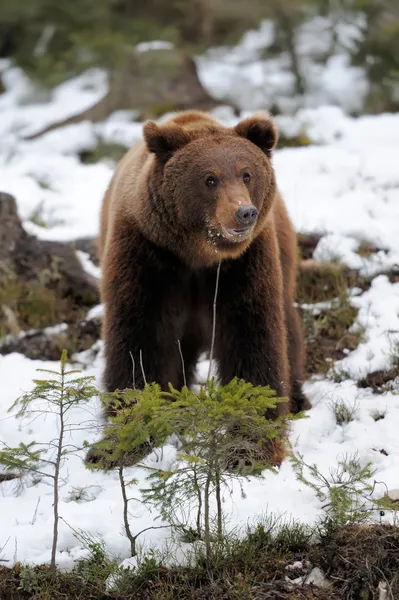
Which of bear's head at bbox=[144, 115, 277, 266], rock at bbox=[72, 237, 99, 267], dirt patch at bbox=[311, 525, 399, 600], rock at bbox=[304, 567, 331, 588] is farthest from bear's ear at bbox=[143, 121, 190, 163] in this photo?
rock at bbox=[72, 237, 99, 267]

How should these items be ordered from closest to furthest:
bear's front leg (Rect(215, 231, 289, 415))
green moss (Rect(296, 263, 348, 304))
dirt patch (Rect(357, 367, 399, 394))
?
bear's front leg (Rect(215, 231, 289, 415)) → dirt patch (Rect(357, 367, 399, 394)) → green moss (Rect(296, 263, 348, 304))

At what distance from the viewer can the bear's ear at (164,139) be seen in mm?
4691

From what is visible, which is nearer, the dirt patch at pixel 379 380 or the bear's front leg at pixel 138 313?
the bear's front leg at pixel 138 313

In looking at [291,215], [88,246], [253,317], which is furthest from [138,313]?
[291,215]

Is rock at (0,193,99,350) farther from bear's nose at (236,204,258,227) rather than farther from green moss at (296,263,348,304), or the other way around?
bear's nose at (236,204,258,227)

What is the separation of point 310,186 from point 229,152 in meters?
4.49

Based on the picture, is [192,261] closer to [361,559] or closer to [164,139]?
[164,139]

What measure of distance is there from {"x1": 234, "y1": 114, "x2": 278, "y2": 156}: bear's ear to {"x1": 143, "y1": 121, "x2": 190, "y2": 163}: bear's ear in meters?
0.35

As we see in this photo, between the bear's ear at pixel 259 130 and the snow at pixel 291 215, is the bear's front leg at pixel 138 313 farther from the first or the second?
the bear's ear at pixel 259 130

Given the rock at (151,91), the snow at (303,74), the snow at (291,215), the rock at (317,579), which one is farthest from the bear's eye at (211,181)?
the rock at (151,91)

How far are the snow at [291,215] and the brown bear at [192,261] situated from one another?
0.52 meters

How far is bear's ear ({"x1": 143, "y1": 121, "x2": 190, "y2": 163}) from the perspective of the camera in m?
4.69

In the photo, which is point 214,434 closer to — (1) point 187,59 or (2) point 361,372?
(2) point 361,372

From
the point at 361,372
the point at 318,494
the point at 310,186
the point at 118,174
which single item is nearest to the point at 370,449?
the point at 318,494
